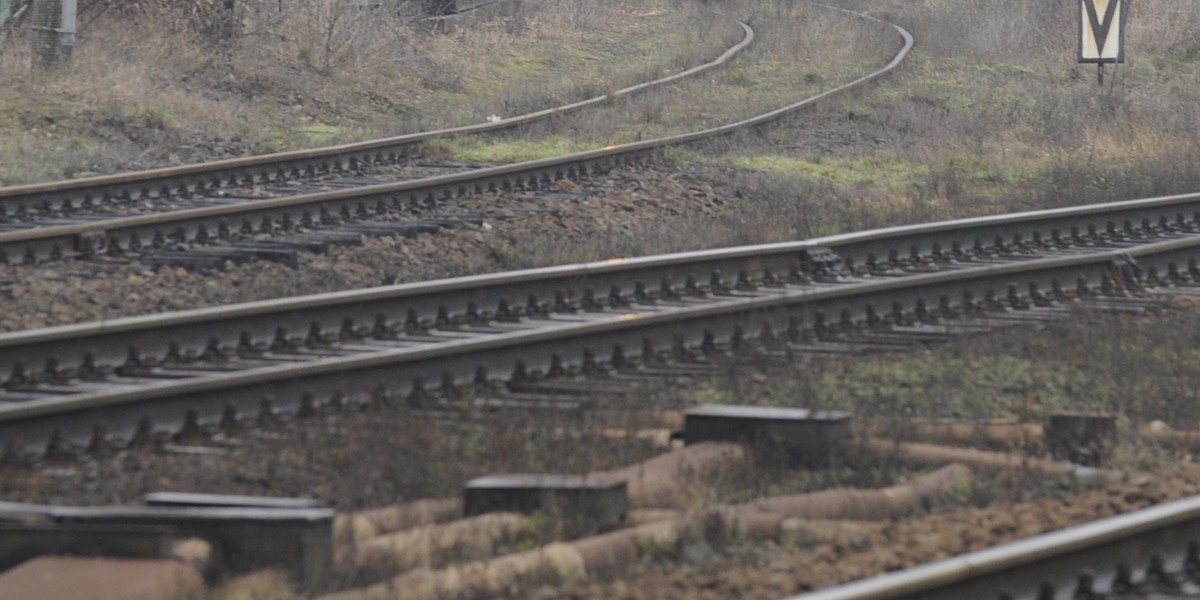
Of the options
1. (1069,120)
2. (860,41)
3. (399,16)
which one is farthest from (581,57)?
(1069,120)

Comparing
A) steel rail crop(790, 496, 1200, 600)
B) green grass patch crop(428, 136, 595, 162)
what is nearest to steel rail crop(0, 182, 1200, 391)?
steel rail crop(790, 496, 1200, 600)

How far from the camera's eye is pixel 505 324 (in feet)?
30.1

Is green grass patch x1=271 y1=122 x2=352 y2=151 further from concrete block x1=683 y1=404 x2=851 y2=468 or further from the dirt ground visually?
concrete block x1=683 y1=404 x2=851 y2=468

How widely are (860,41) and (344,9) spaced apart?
8.49m

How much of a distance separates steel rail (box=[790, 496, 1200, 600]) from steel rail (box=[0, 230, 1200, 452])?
3279mm

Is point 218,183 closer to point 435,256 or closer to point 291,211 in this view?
point 291,211

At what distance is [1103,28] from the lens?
22875mm

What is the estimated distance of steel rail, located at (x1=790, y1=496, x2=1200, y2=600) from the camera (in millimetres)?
4570

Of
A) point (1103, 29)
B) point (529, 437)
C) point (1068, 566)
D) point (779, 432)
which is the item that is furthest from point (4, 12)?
point (1068, 566)

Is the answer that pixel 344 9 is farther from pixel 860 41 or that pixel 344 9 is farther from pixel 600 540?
pixel 600 540

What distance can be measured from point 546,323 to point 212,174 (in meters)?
5.68

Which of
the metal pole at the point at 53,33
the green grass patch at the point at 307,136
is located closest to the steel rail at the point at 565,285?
the green grass patch at the point at 307,136

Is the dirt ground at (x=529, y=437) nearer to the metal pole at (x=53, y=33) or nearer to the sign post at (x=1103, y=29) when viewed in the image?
the metal pole at (x=53, y=33)

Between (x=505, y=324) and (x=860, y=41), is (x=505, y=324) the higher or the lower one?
the lower one
